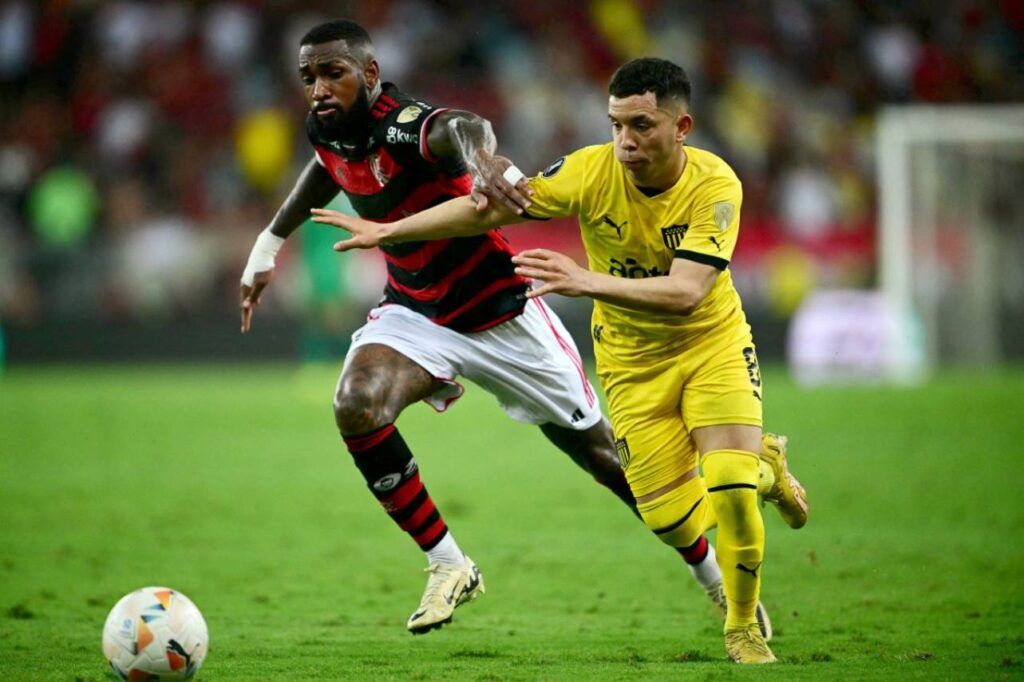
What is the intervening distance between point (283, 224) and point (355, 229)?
150 centimetres

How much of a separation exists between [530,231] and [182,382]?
18.1 feet

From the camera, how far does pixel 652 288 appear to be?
5.41 metres

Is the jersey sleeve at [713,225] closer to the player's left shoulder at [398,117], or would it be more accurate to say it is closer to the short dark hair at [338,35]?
the player's left shoulder at [398,117]

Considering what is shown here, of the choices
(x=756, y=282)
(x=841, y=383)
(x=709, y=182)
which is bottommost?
(x=841, y=383)

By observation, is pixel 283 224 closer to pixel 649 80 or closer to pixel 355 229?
pixel 355 229

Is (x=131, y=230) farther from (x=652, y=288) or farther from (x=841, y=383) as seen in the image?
(x=652, y=288)

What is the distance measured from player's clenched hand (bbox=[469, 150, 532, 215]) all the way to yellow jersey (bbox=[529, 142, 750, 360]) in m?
0.06

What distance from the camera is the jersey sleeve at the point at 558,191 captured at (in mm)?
5738

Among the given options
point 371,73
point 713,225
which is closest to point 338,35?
point 371,73

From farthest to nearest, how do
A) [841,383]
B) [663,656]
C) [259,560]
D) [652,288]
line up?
[841,383] → [259,560] → [663,656] → [652,288]

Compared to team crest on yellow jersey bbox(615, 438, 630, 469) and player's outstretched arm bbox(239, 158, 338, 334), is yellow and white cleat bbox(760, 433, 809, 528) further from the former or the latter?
player's outstretched arm bbox(239, 158, 338, 334)

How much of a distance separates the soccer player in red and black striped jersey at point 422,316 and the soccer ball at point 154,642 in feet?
3.70

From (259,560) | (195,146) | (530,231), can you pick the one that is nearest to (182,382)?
(195,146)

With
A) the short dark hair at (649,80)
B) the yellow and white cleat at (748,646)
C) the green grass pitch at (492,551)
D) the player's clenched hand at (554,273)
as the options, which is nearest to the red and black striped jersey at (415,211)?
the short dark hair at (649,80)
